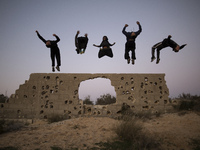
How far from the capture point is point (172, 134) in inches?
339

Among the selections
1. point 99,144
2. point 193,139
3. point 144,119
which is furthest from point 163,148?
point 144,119

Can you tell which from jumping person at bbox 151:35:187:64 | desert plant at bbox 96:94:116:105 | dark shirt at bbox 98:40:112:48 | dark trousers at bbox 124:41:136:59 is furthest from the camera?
desert plant at bbox 96:94:116:105

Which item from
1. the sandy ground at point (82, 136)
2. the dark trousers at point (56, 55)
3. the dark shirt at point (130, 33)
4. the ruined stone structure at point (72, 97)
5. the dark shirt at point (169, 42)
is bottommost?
the sandy ground at point (82, 136)

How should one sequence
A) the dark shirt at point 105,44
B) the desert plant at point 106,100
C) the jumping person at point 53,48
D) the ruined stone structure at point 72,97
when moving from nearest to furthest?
the jumping person at point 53,48 < the dark shirt at point 105,44 < the ruined stone structure at point 72,97 < the desert plant at point 106,100

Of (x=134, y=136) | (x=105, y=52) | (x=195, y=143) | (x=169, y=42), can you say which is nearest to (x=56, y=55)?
(x=105, y=52)

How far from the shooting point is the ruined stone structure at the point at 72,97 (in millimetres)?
13141

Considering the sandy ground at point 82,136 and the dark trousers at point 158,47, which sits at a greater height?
the dark trousers at point 158,47

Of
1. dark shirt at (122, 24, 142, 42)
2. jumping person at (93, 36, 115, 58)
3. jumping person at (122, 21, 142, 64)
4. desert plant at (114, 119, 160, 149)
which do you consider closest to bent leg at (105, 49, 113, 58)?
jumping person at (93, 36, 115, 58)

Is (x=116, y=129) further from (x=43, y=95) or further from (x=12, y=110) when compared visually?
(x=12, y=110)

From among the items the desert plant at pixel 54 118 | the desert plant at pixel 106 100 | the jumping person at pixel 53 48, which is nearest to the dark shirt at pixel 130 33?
the jumping person at pixel 53 48

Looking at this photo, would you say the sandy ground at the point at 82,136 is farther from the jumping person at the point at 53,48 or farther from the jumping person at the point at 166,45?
the jumping person at the point at 166,45

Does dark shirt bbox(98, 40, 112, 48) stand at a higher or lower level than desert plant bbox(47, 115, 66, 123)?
higher

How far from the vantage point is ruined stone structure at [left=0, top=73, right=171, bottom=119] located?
43.1 feet

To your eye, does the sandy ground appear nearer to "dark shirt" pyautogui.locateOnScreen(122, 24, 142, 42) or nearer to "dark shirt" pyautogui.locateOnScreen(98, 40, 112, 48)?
"dark shirt" pyautogui.locateOnScreen(98, 40, 112, 48)
